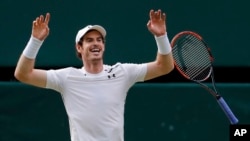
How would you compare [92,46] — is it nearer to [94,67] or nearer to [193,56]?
[94,67]

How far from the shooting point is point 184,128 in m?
5.82

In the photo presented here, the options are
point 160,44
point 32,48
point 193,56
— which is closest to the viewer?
point 32,48

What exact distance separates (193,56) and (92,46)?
1.02 m

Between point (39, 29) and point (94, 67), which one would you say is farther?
point (94, 67)

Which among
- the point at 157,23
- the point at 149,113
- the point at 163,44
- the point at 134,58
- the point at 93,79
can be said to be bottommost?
the point at 149,113

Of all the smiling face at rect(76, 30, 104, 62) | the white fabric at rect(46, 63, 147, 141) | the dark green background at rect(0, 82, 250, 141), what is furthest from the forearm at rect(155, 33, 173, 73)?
the dark green background at rect(0, 82, 250, 141)

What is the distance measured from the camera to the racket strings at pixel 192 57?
4.95 metres

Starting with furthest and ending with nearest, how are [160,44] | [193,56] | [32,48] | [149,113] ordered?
1. [149,113]
2. [193,56]
3. [160,44]
4. [32,48]

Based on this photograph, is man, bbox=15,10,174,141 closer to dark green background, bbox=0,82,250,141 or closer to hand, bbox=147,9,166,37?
hand, bbox=147,9,166,37

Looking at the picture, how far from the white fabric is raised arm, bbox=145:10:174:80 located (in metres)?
0.07

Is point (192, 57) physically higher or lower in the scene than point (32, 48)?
lower

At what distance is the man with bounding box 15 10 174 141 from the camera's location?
163 inches

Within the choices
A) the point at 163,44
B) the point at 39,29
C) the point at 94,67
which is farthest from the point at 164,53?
the point at 39,29

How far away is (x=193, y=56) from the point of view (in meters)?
5.08
